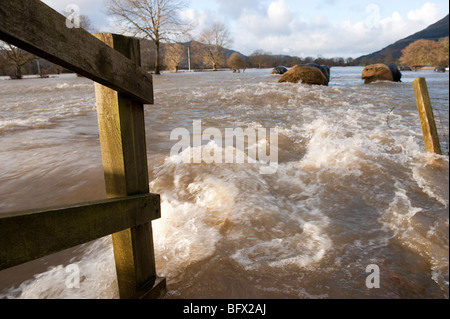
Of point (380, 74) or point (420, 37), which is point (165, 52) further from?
point (420, 37)

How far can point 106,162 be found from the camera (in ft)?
5.07

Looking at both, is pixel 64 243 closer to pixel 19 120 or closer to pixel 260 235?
pixel 260 235

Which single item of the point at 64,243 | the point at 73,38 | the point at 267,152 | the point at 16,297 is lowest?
the point at 16,297

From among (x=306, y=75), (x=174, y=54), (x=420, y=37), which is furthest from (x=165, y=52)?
(x=420, y=37)

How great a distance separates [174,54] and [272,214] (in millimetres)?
44071

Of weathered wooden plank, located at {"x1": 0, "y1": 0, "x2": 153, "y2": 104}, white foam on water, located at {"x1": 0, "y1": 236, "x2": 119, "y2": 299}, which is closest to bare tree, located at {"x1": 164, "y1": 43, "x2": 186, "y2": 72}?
white foam on water, located at {"x1": 0, "y1": 236, "x2": 119, "y2": 299}

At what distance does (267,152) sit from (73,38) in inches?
155

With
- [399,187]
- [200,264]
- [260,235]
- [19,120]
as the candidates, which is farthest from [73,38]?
[19,120]

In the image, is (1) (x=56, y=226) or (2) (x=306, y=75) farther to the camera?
(2) (x=306, y=75)

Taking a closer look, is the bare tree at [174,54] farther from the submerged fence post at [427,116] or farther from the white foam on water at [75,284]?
the white foam on water at [75,284]

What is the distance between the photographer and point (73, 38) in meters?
1.07

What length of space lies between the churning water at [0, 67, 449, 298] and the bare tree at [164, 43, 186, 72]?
3389 centimetres

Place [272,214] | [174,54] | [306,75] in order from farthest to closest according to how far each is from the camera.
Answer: [174,54] < [306,75] < [272,214]

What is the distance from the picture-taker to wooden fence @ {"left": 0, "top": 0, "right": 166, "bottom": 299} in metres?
0.96
